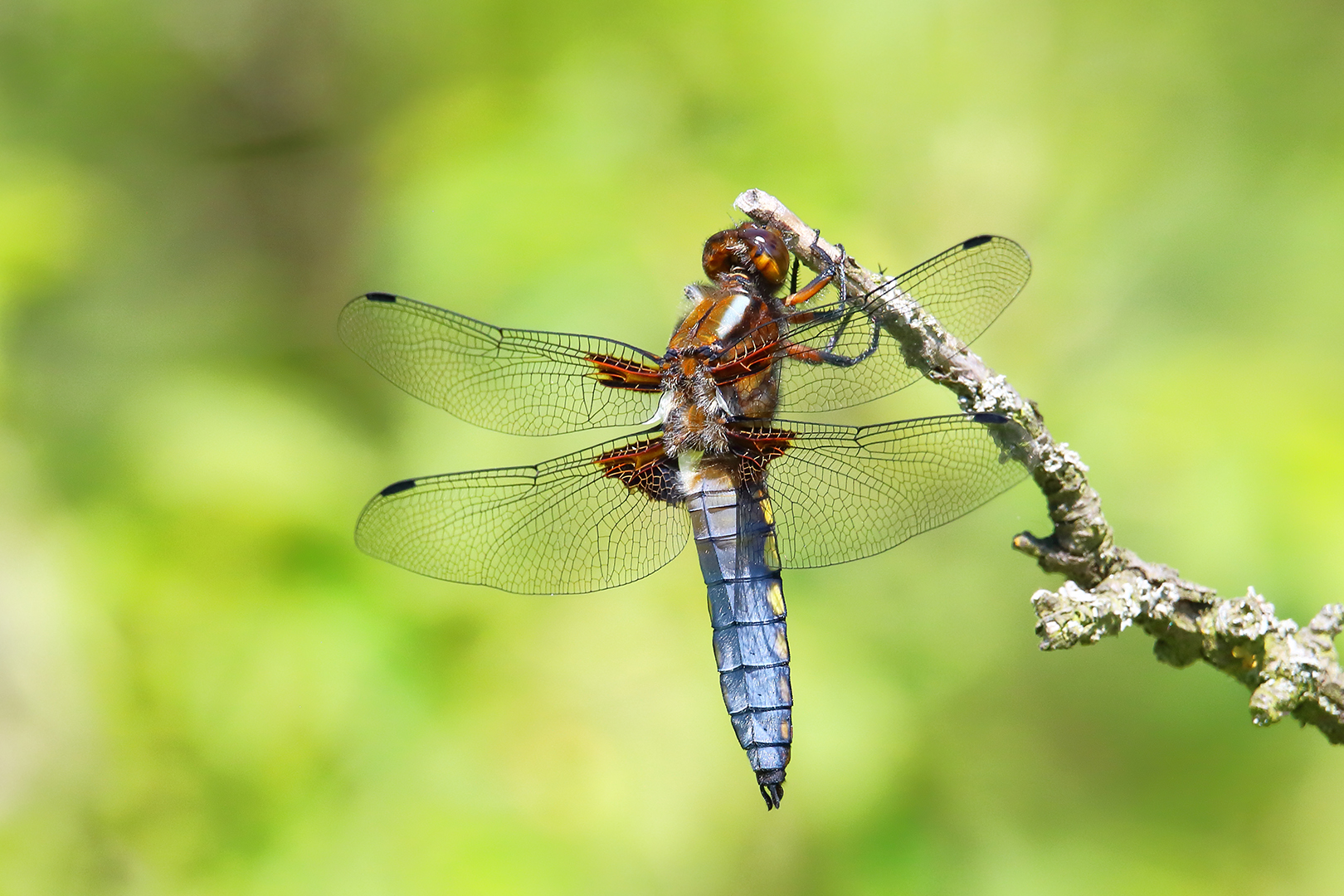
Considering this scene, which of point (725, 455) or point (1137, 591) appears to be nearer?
point (1137, 591)

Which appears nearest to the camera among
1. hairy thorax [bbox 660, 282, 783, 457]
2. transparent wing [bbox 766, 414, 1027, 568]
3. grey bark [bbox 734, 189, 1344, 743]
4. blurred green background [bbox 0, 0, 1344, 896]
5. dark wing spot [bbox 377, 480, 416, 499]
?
grey bark [bbox 734, 189, 1344, 743]

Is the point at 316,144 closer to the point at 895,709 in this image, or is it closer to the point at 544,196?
the point at 544,196

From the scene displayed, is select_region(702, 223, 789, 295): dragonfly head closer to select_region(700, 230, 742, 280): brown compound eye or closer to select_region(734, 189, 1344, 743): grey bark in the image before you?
select_region(700, 230, 742, 280): brown compound eye

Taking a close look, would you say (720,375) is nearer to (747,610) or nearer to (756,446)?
(756,446)

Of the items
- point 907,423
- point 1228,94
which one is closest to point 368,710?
point 907,423

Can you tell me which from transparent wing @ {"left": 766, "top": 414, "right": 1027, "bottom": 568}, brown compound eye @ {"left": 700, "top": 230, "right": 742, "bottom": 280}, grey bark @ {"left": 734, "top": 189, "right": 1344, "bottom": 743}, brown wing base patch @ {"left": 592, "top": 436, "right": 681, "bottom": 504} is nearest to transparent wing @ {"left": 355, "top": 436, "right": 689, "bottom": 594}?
brown wing base patch @ {"left": 592, "top": 436, "right": 681, "bottom": 504}

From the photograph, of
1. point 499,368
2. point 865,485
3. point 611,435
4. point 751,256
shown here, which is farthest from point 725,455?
point 611,435

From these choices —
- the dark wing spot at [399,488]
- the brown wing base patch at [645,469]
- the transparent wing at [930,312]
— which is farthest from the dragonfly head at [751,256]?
the dark wing spot at [399,488]
